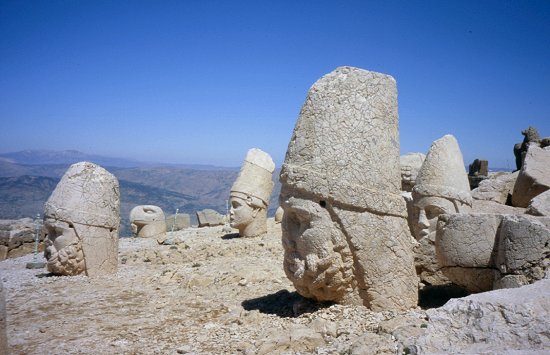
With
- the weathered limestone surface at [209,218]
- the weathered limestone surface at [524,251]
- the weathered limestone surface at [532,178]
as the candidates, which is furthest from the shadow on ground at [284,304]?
the weathered limestone surface at [209,218]

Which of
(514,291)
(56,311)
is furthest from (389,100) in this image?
(56,311)

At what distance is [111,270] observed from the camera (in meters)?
7.41

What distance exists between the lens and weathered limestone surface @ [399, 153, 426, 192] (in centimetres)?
977

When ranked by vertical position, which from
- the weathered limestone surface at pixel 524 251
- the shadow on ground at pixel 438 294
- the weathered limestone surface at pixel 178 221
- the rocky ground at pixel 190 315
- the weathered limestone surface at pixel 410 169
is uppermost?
the weathered limestone surface at pixel 410 169

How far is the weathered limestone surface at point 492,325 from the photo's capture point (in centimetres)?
235

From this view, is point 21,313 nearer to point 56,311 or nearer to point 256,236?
point 56,311

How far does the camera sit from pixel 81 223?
22.8ft

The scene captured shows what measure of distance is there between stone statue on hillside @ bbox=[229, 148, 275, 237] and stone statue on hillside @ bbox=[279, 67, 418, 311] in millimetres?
6758

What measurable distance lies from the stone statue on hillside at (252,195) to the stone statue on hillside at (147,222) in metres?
3.03

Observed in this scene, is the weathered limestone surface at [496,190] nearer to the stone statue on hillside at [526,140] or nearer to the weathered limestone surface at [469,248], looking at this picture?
the stone statue on hillside at [526,140]

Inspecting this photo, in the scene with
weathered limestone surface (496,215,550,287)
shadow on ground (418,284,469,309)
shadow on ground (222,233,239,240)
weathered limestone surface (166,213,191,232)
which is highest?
weathered limestone surface (496,215,550,287)

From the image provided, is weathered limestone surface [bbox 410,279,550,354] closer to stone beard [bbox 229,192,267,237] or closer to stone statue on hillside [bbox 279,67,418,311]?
stone statue on hillside [bbox 279,67,418,311]

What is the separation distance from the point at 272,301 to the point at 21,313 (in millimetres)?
3304

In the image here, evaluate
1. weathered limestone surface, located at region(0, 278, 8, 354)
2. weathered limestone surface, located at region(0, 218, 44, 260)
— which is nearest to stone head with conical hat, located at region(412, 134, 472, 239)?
weathered limestone surface, located at region(0, 278, 8, 354)
